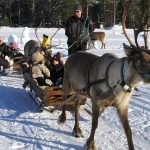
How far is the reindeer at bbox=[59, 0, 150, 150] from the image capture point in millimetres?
4973

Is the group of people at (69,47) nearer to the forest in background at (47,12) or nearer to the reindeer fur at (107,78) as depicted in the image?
the reindeer fur at (107,78)

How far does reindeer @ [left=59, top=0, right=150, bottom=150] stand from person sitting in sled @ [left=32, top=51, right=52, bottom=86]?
6.03ft

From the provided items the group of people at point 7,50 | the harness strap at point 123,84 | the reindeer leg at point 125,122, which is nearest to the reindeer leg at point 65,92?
the reindeer leg at point 125,122

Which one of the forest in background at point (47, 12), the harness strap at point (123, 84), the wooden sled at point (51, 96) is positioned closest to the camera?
the harness strap at point (123, 84)

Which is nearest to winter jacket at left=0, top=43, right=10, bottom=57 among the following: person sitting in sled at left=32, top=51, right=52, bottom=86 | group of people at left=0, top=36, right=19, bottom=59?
group of people at left=0, top=36, right=19, bottom=59

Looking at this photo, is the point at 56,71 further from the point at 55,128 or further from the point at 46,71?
the point at 55,128

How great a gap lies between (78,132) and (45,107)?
60.4 inches

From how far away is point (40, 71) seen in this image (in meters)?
8.59

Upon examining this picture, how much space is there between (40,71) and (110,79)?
3347 mm

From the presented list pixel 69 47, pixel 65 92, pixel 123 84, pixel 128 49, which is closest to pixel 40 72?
pixel 69 47

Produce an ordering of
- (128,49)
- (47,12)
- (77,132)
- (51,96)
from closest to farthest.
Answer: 1. (128,49)
2. (77,132)
3. (51,96)
4. (47,12)

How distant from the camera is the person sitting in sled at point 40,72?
838cm

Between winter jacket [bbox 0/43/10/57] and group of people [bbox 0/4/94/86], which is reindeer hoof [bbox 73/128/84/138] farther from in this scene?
winter jacket [bbox 0/43/10/57]

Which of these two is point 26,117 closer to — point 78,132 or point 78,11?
point 78,132
